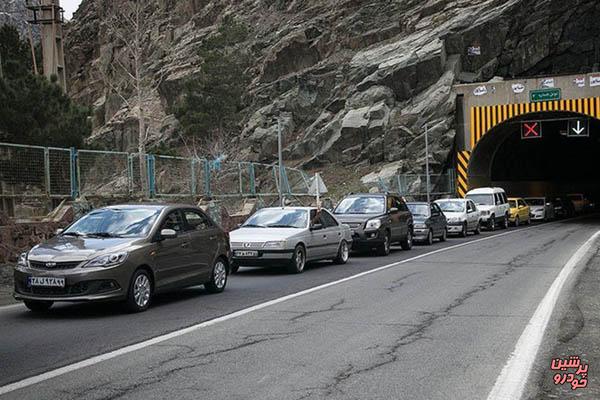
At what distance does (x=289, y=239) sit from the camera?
16047mm

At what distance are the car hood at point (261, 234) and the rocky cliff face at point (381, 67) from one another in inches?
1276

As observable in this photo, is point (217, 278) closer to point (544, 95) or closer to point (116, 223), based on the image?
point (116, 223)

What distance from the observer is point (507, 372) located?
6703 millimetres

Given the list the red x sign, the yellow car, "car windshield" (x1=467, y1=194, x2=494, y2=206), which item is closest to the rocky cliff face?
the red x sign

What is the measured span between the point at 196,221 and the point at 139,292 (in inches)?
89.1

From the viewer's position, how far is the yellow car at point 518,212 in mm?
41425

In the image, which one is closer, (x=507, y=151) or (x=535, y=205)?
(x=535, y=205)

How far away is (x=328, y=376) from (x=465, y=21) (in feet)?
174

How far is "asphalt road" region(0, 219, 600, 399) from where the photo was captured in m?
6.22

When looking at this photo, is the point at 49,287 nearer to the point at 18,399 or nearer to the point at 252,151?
the point at 18,399

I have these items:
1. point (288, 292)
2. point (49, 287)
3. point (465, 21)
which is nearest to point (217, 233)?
point (288, 292)

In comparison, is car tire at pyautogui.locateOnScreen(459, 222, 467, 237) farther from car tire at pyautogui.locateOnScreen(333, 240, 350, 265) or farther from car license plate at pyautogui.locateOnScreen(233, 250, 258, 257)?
car license plate at pyautogui.locateOnScreen(233, 250, 258, 257)

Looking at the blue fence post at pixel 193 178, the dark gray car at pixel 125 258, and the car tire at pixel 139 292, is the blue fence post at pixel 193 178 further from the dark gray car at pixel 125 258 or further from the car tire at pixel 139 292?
the car tire at pixel 139 292

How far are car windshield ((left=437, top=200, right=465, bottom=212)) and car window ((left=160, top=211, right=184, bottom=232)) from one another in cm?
2200
